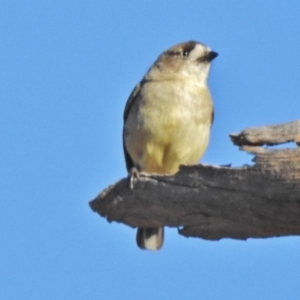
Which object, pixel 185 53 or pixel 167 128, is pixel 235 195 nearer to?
pixel 167 128

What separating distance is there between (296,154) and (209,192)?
0.49 meters

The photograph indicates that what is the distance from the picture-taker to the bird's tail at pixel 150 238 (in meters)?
6.85

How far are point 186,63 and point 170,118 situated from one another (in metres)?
0.88

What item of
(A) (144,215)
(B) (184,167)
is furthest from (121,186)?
(B) (184,167)

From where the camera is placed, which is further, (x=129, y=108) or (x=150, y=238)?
(x=129, y=108)

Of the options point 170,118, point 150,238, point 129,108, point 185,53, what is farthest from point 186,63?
point 150,238

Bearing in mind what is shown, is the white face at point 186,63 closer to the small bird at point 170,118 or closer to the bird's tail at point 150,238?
the small bird at point 170,118

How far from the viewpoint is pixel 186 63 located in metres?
8.15

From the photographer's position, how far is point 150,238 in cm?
686

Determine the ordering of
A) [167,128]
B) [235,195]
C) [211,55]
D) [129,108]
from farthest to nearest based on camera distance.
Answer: [211,55] < [129,108] < [167,128] < [235,195]

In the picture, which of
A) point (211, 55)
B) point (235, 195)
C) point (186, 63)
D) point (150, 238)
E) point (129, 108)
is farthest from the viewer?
point (186, 63)

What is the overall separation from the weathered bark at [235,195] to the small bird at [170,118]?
6.63 feet

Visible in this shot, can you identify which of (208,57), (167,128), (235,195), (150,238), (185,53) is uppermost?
(185,53)

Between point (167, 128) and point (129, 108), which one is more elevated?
point (129, 108)
